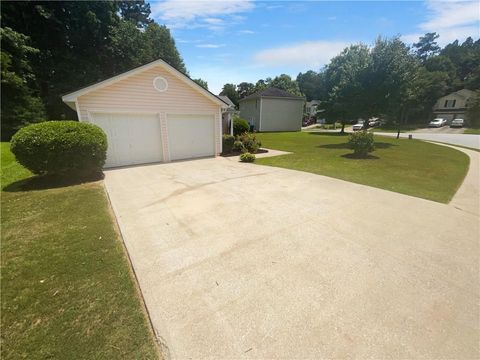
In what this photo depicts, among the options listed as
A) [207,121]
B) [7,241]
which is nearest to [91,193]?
[7,241]

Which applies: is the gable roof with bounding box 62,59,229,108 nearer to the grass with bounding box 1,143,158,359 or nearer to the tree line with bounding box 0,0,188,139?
the grass with bounding box 1,143,158,359

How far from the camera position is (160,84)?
9.70 metres

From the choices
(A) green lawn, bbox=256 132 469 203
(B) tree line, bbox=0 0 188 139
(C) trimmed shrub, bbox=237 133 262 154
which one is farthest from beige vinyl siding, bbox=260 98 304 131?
(A) green lawn, bbox=256 132 469 203

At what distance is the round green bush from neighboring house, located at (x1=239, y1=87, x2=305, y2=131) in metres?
26.2

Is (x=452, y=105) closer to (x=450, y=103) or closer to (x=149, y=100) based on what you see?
(x=450, y=103)

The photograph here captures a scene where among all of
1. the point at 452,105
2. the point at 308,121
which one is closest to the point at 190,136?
the point at 308,121

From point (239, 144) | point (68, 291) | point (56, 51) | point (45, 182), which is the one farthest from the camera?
point (56, 51)

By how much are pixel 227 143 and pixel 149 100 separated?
184 inches

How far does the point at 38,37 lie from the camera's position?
18.2 meters

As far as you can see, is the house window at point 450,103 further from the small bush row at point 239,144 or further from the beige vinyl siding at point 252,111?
the small bush row at point 239,144

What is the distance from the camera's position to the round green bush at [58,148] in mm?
6391

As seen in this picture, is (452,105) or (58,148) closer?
(58,148)

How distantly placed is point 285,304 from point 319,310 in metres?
0.36

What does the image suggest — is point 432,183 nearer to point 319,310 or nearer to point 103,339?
point 319,310
